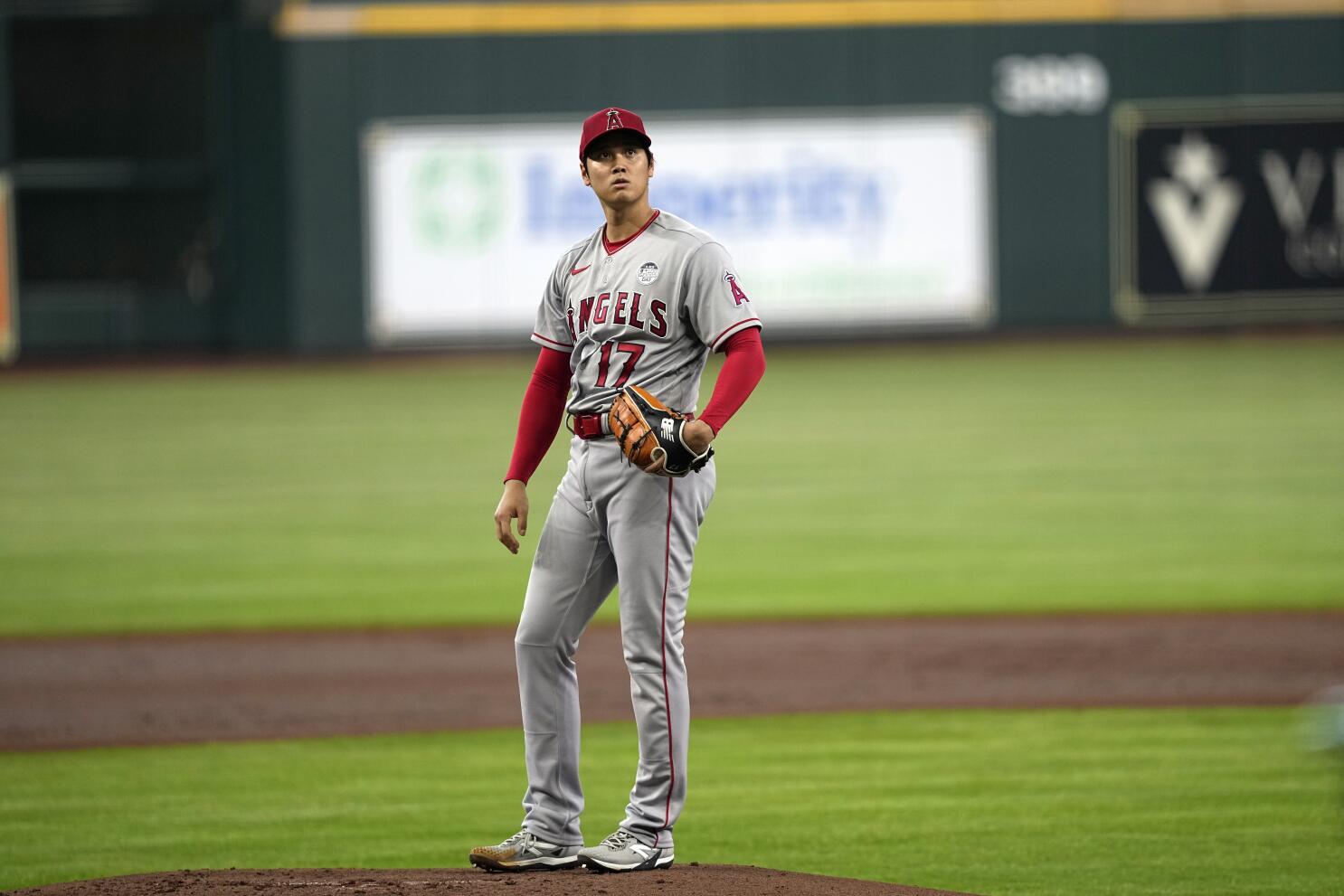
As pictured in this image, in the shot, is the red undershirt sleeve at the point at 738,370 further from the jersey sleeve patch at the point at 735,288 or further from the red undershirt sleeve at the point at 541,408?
the red undershirt sleeve at the point at 541,408

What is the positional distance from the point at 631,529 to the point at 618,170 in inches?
35.7

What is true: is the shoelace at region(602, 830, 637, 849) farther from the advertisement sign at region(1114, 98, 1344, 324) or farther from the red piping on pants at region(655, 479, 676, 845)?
the advertisement sign at region(1114, 98, 1344, 324)

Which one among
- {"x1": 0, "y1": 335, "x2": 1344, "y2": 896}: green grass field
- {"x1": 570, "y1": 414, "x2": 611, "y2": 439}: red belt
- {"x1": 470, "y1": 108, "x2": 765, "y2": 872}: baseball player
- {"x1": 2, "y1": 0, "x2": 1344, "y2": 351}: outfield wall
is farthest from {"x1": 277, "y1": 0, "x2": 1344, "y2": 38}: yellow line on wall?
{"x1": 570, "y1": 414, "x2": 611, "y2": 439}: red belt

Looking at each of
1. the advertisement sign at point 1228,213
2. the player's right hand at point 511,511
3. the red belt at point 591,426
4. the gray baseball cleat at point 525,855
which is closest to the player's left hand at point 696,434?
the red belt at point 591,426

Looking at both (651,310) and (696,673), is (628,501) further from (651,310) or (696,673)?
(696,673)

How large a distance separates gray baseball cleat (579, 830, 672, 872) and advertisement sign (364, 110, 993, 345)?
2317 centimetres

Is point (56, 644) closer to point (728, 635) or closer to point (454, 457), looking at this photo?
point (728, 635)

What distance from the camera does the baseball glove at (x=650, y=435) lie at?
4516mm

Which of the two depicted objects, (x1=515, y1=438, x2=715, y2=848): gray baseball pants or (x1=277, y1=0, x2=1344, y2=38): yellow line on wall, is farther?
(x1=277, y1=0, x2=1344, y2=38): yellow line on wall

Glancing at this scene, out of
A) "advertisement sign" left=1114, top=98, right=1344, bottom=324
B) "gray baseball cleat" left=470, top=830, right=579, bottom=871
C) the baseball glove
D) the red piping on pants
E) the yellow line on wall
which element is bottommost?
"gray baseball cleat" left=470, top=830, right=579, bottom=871

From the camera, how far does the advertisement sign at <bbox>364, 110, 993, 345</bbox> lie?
27.8 meters

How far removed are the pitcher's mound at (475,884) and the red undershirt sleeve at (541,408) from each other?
1.11 metres

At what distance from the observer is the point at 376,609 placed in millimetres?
10273

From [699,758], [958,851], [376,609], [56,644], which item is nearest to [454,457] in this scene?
[376,609]
